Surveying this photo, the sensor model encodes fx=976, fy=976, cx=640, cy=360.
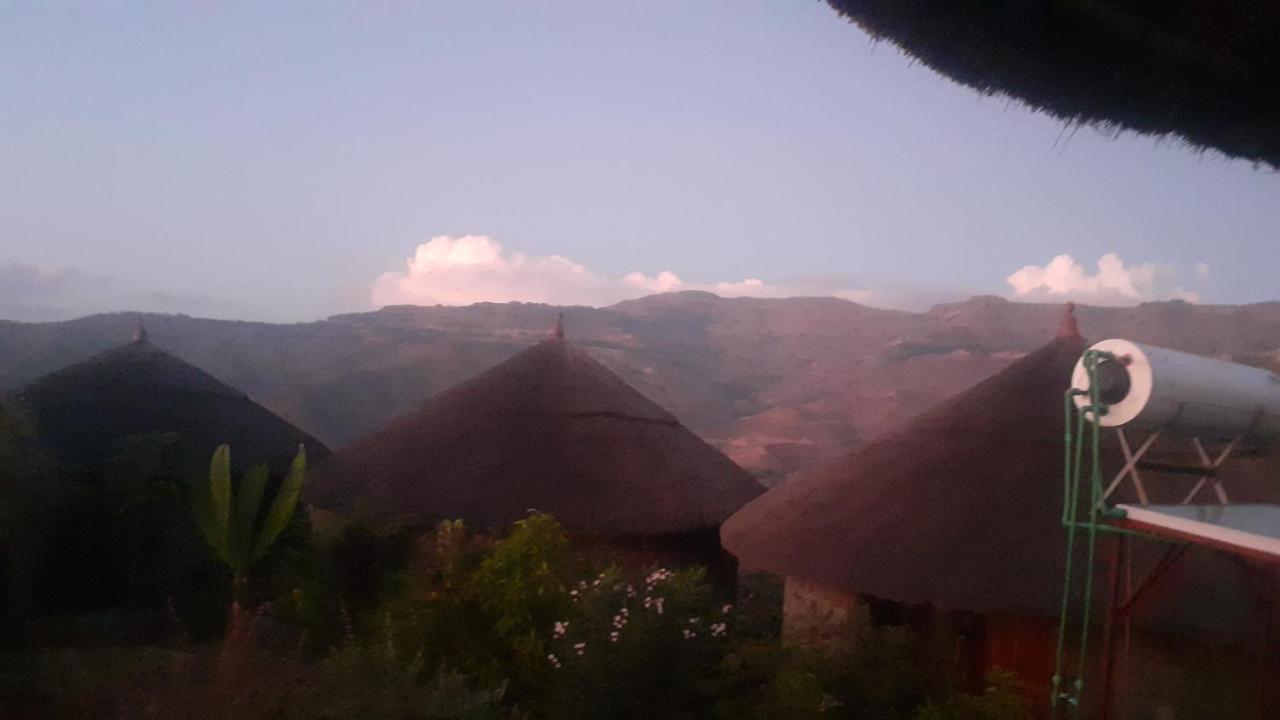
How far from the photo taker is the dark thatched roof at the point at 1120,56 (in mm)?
3232

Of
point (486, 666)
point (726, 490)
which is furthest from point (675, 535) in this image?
point (486, 666)

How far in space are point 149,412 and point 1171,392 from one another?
43.6 feet

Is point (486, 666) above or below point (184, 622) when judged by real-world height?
above

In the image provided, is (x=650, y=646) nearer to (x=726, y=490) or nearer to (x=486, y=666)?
(x=486, y=666)

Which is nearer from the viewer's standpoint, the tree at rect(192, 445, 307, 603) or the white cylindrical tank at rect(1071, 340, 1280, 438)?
the white cylindrical tank at rect(1071, 340, 1280, 438)

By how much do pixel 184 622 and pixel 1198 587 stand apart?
33.6 ft

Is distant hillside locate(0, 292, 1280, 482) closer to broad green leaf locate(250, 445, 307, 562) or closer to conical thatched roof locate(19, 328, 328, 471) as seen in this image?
conical thatched roof locate(19, 328, 328, 471)

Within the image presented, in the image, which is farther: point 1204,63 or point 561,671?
point 561,671

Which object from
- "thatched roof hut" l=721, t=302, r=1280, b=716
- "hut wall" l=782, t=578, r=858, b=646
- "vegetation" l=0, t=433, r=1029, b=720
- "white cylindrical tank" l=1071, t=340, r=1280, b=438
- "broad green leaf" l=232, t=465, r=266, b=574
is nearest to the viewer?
"vegetation" l=0, t=433, r=1029, b=720

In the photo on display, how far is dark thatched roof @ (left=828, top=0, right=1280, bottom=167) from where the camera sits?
323cm

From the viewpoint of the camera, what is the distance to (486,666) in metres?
6.28

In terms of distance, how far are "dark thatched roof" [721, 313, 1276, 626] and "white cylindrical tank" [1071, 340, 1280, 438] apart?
1808 millimetres

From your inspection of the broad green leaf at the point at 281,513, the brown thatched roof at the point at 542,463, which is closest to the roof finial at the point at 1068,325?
the brown thatched roof at the point at 542,463

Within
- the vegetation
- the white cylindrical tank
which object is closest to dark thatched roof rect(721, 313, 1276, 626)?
the vegetation
